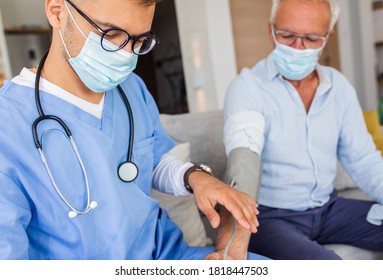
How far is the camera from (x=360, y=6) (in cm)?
407

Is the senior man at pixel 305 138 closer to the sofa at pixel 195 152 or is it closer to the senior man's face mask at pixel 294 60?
the senior man's face mask at pixel 294 60

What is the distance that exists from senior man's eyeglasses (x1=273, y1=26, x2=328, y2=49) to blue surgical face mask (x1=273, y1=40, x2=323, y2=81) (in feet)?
0.05

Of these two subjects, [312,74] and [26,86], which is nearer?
[26,86]

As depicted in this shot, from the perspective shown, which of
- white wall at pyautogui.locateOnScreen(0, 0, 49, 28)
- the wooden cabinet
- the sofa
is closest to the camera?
the sofa

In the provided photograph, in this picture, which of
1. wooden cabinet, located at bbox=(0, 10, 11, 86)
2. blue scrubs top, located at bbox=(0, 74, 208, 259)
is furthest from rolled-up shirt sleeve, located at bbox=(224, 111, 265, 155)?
wooden cabinet, located at bbox=(0, 10, 11, 86)

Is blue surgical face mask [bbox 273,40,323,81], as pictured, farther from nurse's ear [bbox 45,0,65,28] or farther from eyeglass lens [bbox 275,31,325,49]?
nurse's ear [bbox 45,0,65,28]

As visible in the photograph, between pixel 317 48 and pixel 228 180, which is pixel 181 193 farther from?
pixel 317 48

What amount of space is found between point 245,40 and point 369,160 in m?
2.58

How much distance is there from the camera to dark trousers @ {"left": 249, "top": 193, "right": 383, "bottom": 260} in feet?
3.43

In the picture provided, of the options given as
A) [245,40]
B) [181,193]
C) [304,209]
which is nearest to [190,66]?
[245,40]

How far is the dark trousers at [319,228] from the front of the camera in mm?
1046

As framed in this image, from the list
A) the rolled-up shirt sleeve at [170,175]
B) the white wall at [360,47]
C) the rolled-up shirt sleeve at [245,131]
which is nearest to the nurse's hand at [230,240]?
the rolled-up shirt sleeve at [170,175]

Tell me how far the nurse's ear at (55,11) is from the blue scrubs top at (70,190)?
14 centimetres

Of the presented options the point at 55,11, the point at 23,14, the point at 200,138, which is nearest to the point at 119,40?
the point at 55,11
